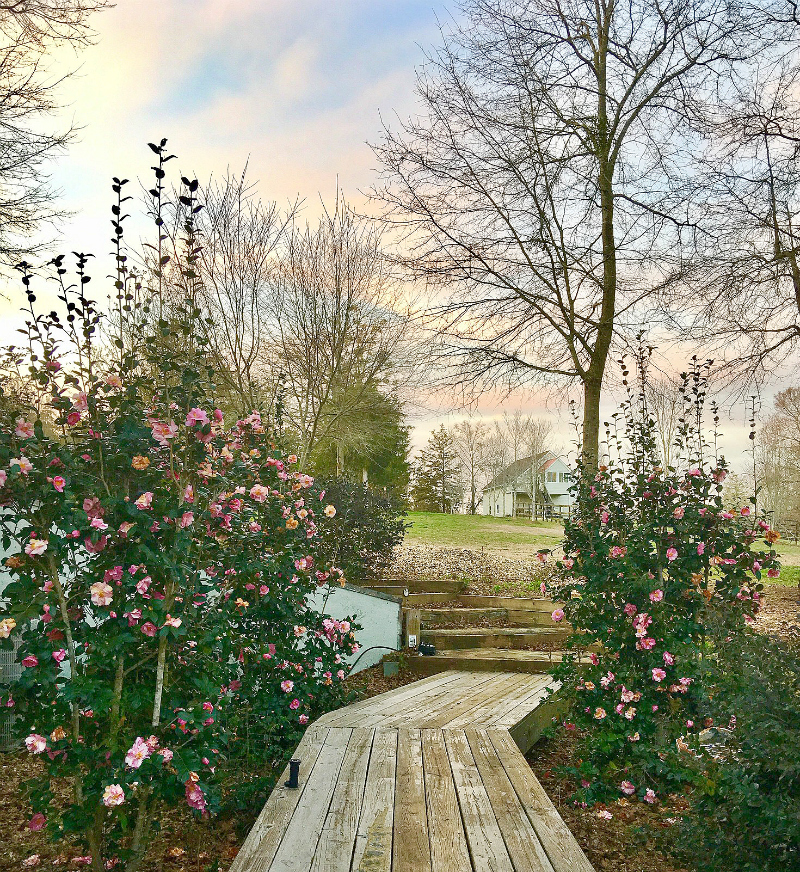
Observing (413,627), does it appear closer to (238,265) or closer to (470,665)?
(470,665)

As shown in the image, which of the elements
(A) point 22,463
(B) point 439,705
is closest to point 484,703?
(B) point 439,705

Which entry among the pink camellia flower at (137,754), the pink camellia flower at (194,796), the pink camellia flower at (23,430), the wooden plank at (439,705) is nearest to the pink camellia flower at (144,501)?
the pink camellia flower at (23,430)

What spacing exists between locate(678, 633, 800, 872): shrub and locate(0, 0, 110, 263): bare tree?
307 inches

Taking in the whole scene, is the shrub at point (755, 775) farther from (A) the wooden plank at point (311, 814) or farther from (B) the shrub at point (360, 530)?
(B) the shrub at point (360, 530)

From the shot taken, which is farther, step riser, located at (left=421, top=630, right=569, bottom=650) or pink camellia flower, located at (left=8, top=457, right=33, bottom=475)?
step riser, located at (left=421, top=630, right=569, bottom=650)

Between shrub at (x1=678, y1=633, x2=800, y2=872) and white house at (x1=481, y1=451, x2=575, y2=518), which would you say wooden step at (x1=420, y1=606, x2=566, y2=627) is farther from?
white house at (x1=481, y1=451, x2=575, y2=518)

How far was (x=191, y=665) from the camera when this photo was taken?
318cm

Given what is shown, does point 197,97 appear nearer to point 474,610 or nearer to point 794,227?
point 474,610

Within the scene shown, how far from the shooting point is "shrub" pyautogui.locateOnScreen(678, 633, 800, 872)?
2680 mm

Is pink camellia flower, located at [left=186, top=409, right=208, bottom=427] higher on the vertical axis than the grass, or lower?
higher

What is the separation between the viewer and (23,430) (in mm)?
2986

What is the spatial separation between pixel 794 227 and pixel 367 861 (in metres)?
8.58

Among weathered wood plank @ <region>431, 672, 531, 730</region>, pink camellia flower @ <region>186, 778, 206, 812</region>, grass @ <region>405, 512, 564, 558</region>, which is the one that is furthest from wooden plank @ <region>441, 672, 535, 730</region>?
grass @ <region>405, 512, 564, 558</region>

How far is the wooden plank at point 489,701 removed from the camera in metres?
4.34
